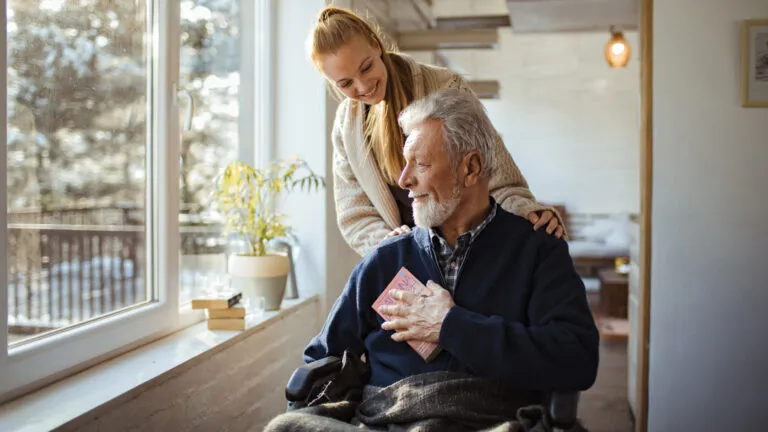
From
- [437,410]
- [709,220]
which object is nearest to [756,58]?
[709,220]

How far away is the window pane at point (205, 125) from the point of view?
9.49 ft

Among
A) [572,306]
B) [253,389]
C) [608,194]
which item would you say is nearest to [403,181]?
[572,306]

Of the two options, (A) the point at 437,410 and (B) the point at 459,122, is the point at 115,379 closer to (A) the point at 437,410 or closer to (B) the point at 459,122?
(A) the point at 437,410

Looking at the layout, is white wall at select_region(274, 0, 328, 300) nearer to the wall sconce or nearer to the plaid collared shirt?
the plaid collared shirt

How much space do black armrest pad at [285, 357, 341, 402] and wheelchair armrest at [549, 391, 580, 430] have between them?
0.53 metres

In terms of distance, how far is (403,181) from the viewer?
6.03 feet

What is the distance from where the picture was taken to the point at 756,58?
10.5 ft

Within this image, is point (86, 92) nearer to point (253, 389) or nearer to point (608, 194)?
point (253, 389)

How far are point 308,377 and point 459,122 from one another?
2.29ft

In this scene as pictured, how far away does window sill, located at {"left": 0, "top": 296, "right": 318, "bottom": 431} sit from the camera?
1.71m

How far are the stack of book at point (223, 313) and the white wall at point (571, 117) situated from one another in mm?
6341

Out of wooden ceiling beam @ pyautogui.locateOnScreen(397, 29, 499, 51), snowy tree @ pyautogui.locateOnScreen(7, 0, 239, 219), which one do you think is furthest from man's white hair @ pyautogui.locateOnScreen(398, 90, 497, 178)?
wooden ceiling beam @ pyautogui.locateOnScreen(397, 29, 499, 51)

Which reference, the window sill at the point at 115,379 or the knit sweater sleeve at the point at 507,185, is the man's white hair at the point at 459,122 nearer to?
the knit sweater sleeve at the point at 507,185

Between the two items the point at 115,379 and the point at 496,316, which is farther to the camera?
the point at 115,379
